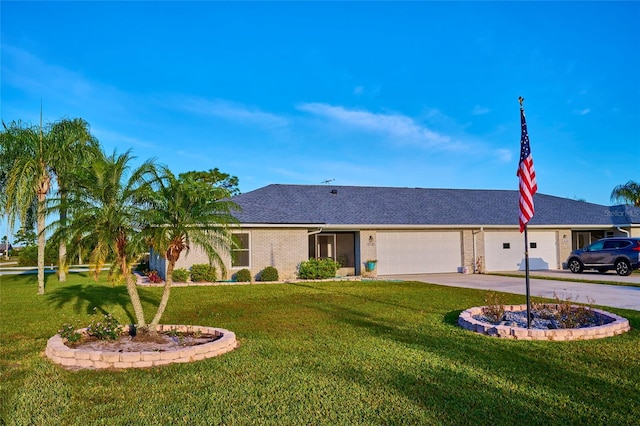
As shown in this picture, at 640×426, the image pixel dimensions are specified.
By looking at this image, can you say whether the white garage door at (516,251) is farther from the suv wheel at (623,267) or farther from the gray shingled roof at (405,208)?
the suv wheel at (623,267)

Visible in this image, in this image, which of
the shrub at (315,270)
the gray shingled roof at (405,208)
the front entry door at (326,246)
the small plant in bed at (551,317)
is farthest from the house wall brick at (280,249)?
the small plant in bed at (551,317)

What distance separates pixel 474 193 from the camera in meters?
29.5

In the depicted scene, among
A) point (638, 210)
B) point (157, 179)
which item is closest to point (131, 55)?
point (157, 179)

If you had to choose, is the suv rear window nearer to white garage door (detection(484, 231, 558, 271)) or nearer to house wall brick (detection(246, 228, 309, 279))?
white garage door (detection(484, 231, 558, 271))

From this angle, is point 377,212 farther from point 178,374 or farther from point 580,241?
point 178,374

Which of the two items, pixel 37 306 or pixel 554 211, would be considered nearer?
pixel 37 306

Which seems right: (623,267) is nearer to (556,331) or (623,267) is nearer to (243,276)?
(556,331)

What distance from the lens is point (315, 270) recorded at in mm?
20516

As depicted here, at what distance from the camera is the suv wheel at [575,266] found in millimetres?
22969

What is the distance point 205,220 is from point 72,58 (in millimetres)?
10550

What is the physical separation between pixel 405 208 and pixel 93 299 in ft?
53.0

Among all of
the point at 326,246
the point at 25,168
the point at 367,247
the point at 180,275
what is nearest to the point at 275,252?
the point at 326,246

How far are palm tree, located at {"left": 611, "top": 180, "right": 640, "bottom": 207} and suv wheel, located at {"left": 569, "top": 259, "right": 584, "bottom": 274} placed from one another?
18398 millimetres

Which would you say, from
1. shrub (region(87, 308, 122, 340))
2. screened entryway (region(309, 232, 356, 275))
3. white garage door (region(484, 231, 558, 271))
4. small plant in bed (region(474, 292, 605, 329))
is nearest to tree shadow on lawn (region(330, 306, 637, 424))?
small plant in bed (region(474, 292, 605, 329))
